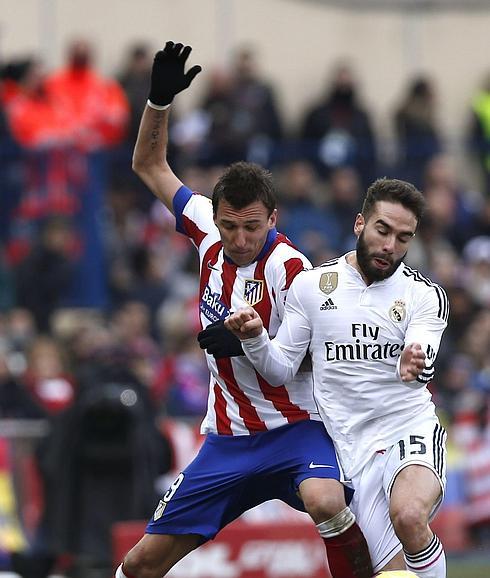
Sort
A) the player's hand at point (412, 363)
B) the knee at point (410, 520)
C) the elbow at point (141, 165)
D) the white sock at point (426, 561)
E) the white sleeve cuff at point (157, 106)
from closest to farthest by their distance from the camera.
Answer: the player's hand at point (412, 363), the knee at point (410, 520), the white sock at point (426, 561), the white sleeve cuff at point (157, 106), the elbow at point (141, 165)

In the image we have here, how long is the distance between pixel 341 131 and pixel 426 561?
12225mm

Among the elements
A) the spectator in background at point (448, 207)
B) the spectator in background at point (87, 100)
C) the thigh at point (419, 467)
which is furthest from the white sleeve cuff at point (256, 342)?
the spectator in background at point (448, 207)

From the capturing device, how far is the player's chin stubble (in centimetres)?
830

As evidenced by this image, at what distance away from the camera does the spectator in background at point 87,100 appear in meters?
16.6

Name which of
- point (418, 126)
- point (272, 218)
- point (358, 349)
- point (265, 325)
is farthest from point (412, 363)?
point (418, 126)

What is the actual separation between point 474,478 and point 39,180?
517 cm

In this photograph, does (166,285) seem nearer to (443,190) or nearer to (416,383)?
(443,190)

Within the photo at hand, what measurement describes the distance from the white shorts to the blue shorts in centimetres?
28

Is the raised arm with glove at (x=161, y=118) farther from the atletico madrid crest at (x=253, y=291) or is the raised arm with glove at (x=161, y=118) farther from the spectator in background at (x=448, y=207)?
the spectator in background at (x=448, y=207)

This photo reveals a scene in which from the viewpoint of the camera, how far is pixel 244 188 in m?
8.38

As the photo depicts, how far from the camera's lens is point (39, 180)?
54.7 ft

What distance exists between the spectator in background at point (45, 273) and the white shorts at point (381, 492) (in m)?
8.20

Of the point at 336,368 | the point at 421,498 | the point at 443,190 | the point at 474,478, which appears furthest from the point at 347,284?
the point at 443,190

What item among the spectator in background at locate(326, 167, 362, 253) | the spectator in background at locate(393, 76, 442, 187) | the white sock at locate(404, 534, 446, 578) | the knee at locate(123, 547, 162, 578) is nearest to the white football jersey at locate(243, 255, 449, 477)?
the white sock at locate(404, 534, 446, 578)
